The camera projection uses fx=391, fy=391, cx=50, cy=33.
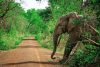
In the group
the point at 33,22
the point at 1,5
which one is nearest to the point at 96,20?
the point at 1,5

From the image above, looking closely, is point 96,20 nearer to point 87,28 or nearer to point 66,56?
point 87,28

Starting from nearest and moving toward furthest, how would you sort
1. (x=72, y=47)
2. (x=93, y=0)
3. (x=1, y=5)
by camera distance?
(x=93, y=0)
(x=72, y=47)
(x=1, y=5)

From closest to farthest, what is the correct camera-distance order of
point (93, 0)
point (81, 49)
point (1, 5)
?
point (93, 0)
point (81, 49)
point (1, 5)

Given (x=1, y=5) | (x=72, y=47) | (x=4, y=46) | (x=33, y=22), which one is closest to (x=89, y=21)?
(x=72, y=47)

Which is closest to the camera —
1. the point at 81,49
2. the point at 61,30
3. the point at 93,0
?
the point at 93,0

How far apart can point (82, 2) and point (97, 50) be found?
162 centimetres

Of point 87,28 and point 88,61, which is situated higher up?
point 87,28

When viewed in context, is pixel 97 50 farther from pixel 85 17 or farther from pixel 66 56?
pixel 66 56

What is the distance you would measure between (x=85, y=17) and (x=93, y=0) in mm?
676

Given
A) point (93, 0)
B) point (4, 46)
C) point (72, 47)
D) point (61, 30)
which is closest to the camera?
point (93, 0)

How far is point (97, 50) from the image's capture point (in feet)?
39.7

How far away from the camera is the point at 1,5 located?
2542 centimetres

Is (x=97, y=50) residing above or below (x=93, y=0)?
below

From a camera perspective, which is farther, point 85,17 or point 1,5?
point 1,5
